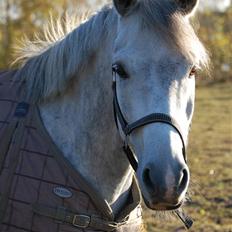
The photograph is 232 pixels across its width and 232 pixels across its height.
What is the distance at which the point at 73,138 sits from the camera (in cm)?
255

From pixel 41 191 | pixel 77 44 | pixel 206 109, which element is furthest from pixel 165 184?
pixel 206 109

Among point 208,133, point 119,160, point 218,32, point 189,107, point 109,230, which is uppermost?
point 189,107

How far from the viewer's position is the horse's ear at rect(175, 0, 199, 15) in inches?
88.7

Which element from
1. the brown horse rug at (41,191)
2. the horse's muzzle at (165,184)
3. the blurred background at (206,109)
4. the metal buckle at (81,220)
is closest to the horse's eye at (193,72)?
the blurred background at (206,109)

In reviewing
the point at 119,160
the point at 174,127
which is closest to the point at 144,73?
the point at 174,127

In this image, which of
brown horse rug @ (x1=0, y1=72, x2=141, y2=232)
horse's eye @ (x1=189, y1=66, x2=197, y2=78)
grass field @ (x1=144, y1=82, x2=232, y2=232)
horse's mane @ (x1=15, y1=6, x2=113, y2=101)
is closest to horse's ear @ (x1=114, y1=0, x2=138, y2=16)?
horse's mane @ (x1=15, y1=6, x2=113, y2=101)

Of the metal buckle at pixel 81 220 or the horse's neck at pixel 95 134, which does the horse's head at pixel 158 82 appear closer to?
the horse's neck at pixel 95 134

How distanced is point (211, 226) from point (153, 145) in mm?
3197

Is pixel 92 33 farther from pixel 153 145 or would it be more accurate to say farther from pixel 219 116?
pixel 219 116

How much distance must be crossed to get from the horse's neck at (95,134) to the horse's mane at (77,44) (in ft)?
0.25

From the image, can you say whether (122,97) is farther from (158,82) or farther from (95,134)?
(95,134)

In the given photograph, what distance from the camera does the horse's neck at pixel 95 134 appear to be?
2.47 meters

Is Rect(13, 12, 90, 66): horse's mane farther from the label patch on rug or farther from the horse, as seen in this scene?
the label patch on rug

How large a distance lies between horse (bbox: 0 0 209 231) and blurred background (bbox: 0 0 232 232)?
0.28 m
